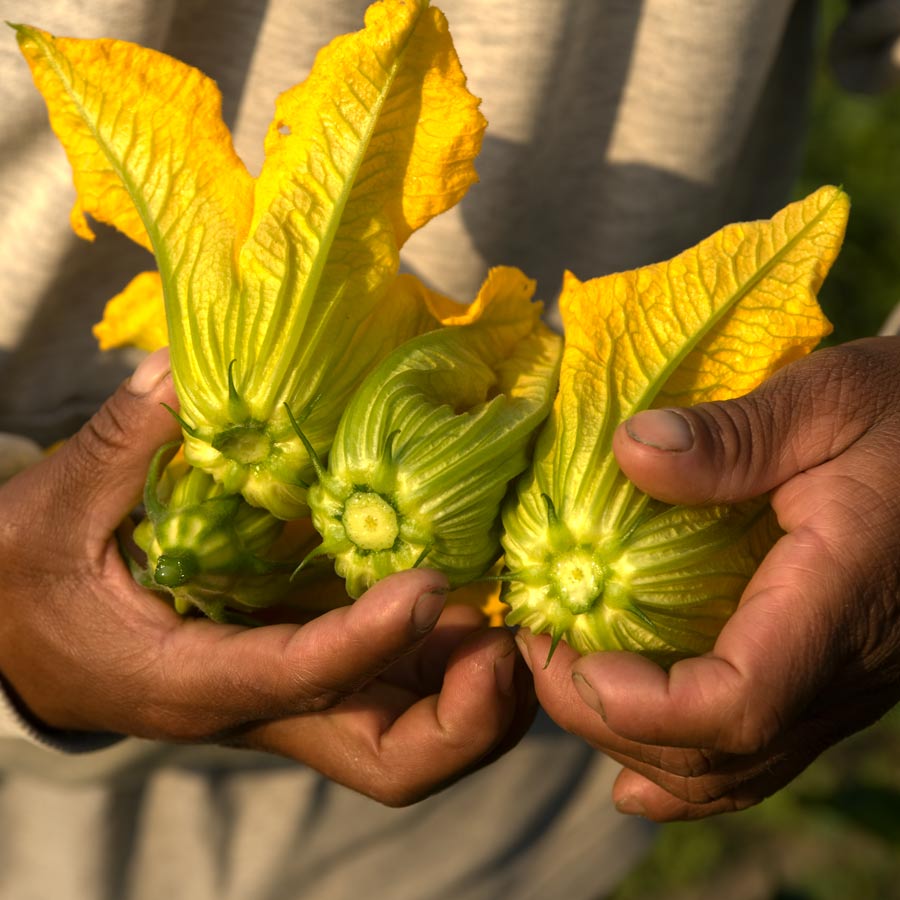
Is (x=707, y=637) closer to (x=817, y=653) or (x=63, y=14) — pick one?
(x=817, y=653)

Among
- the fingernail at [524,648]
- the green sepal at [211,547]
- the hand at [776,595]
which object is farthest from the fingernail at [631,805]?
the green sepal at [211,547]

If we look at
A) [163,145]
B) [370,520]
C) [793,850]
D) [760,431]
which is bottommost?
[793,850]

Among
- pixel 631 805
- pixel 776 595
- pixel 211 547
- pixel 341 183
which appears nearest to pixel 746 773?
pixel 631 805

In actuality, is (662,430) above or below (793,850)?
above

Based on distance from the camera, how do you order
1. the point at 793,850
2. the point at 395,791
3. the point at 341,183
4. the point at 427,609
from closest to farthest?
the point at 427,609 < the point at 341,183 < the point at 395,791 < the point at 793,850

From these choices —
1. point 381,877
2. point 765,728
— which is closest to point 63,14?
point 765,728

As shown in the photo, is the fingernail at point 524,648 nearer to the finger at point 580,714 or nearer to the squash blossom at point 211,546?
the finger at point 580,714

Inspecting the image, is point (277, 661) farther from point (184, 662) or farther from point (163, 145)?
point (163, 145)
